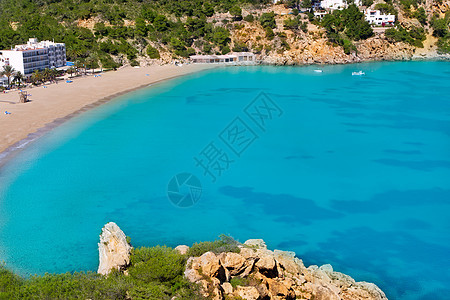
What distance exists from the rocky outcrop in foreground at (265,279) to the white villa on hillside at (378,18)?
80858mm

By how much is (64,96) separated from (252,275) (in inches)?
1638

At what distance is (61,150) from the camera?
37.7 meters

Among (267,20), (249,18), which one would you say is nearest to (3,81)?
(249,18)

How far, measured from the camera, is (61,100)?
52.2m

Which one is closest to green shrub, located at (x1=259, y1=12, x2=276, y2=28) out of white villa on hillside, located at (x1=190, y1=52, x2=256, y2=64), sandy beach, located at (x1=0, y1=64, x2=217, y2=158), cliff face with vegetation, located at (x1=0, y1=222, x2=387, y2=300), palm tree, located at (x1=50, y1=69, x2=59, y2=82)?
white villa on hillside, located at (x1=190, y1=52, x2=256, y2=64)

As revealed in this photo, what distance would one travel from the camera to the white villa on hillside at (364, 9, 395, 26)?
92.7 m

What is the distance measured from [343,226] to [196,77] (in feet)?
151

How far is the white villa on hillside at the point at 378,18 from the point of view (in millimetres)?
92688

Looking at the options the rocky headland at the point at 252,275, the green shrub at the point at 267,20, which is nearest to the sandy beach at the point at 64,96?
the green shrub at the point at 267,20

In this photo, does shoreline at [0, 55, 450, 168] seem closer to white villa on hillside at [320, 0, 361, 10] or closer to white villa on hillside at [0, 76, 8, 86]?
white villa on hillside at [0, 76, 8, 86]

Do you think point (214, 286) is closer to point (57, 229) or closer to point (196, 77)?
point (57, 229)

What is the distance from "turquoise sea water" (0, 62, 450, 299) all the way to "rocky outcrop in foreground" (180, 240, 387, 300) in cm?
228

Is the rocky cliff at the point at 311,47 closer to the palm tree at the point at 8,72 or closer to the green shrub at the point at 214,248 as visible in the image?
the palm tree at the point at 8,72

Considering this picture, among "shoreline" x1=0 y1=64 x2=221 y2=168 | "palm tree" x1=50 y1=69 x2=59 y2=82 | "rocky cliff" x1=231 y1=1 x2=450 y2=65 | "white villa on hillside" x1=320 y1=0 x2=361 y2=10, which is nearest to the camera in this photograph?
"shoreline" x1=0 y1=64 x2=221 y2=168
